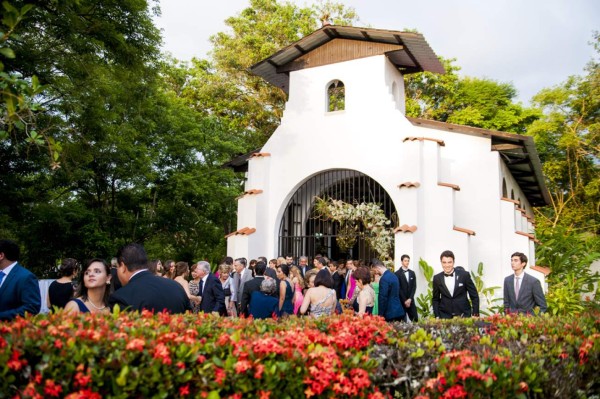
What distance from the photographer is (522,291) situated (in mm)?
8758

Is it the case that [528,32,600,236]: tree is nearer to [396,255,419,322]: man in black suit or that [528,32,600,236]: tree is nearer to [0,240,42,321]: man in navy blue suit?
[396,255,419,322]: man in black suit

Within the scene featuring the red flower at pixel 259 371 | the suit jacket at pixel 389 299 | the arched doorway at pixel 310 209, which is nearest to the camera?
the red flower at pixel 259 371

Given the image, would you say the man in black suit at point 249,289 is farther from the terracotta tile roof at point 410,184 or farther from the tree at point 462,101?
the tree at point 462,101

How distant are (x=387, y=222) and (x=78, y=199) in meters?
14.5

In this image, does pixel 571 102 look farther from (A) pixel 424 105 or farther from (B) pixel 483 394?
(B) pixel 483 394

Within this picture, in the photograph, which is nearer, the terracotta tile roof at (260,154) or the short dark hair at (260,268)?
the short dark hair at (260,268)

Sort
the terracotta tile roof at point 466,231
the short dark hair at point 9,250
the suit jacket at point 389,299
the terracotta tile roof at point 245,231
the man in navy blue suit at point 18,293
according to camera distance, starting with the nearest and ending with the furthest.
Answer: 1. the man in navy blue suit at point 18,293
2. the short dark hair at point 9,250
3. the suit jacket at point 389,299
4. the terracotta tile roof at point 466,231
5. the terracotta tile roof at point 245,231

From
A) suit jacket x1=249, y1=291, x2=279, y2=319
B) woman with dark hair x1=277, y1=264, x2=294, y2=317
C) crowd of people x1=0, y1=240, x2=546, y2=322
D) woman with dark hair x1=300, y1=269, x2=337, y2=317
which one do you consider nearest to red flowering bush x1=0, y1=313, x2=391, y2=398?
crowd of people x1=0, y1=240, x2=546, y2=322

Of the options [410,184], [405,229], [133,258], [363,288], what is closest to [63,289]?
[133,258]

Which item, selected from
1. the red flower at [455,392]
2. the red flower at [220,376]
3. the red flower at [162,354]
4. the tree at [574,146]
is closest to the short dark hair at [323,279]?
the red flower at [455,392]

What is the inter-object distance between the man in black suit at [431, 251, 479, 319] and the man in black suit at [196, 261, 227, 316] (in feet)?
12.6

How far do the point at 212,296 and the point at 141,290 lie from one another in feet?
17.3

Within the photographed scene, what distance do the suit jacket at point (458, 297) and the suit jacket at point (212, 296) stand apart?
12.6 ft

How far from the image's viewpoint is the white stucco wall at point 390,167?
15.6 meters
